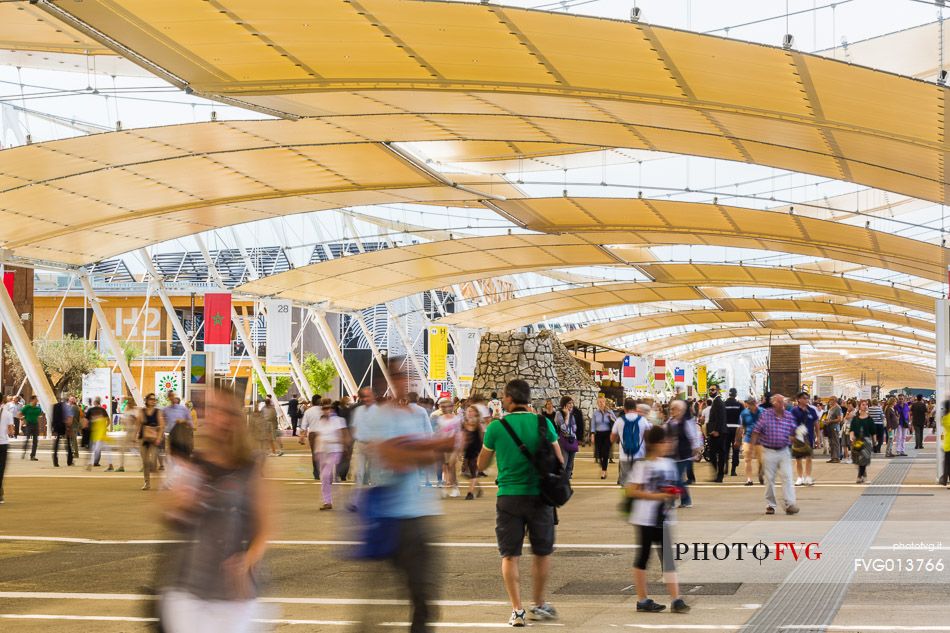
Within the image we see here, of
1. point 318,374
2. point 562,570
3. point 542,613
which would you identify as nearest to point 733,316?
point 318,374

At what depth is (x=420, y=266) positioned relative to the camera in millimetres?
48281

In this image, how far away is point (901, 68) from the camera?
68.5 feet

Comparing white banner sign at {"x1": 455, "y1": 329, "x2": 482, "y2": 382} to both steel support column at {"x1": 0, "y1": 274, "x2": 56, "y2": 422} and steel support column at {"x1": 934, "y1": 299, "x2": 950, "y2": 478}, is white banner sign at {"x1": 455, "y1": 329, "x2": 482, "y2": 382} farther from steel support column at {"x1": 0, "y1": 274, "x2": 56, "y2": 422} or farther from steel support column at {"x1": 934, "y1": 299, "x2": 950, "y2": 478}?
steel support column at {"x1": 934, "y1": 299, "x2": 950, "y2": 478}

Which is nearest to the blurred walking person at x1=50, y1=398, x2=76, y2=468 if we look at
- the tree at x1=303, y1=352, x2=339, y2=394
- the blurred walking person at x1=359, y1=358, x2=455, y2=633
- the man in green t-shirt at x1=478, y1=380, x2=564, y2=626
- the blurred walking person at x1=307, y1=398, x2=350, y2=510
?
the blurred walking person at x1=307, y1=398, x2=350, y2=510

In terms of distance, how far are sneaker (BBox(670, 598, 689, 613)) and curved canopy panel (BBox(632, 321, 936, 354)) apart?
7069cm

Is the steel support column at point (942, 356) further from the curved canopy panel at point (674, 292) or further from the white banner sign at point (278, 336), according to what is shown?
the white banner sign at point (278, 336)

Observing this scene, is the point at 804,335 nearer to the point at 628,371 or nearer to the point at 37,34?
the point at 628,371

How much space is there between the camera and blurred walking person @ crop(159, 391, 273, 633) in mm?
5379

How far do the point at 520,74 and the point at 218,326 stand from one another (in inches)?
740

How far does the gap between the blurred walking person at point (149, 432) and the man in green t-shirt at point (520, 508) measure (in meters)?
15.4

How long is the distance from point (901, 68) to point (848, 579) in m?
12.4

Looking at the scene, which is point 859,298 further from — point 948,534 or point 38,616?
point 38,616


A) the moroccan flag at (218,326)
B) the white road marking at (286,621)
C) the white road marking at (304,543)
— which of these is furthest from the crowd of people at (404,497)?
the moroccan flag at (218,326)

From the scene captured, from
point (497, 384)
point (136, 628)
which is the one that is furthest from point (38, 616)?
point (497, 384)
